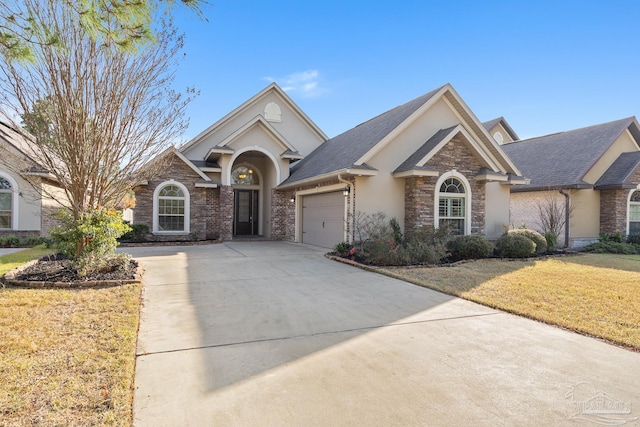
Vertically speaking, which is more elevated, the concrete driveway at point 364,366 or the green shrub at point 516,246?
the green shrub at point 516,246

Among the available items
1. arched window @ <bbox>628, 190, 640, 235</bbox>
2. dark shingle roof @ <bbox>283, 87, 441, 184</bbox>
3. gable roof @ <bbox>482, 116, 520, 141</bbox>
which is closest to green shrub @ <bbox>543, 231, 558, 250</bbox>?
arched window @ <bbox>628, 190, 640, 235</bbox>

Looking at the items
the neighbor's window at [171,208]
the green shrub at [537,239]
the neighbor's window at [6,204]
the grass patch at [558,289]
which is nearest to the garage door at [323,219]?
the grass patch at [558,289]

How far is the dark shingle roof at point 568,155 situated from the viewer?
53.9 feet

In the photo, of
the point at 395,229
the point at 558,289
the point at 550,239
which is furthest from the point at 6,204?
the point at 550,239

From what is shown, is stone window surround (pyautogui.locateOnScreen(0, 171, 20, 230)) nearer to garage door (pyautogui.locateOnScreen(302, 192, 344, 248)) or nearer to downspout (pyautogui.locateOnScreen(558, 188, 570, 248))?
garage door (pyautogui.locateOnScreen(302, 192, 344, 248))

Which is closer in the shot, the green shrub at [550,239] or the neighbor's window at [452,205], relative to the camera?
the neighbor's window at [452,205]

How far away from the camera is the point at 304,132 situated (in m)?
21.4

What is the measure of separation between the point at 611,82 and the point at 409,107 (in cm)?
814

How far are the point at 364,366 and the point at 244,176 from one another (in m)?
17.7

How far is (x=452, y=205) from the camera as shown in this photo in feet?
45.1

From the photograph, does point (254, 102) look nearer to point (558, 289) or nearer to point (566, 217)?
point (566, 217)

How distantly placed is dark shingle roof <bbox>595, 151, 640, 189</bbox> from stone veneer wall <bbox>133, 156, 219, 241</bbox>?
60.7ft

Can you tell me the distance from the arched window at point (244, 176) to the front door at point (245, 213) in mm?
524

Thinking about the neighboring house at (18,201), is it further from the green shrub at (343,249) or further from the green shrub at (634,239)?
the green shrub at (634,239)
